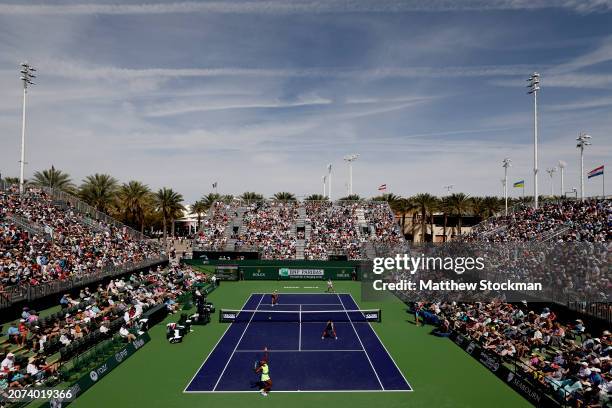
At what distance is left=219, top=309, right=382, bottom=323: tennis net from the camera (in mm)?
30203

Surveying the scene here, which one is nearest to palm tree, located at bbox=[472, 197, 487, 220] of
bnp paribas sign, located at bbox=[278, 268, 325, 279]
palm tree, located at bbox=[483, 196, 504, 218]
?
palm tree, located at bbox=[483, 196, 504, 218]

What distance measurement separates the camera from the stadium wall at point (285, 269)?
51688mm

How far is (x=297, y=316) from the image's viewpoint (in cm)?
3183

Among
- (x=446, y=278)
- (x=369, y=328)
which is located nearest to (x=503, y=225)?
(x=446, y=278)

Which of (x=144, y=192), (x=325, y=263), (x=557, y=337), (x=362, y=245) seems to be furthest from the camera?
(x=144, y=192)

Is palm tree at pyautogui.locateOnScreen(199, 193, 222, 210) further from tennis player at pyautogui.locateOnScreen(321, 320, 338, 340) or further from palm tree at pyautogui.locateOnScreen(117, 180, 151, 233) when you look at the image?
tennis player at pyautogui.locateOnScreen(321, 320, 338, 340)

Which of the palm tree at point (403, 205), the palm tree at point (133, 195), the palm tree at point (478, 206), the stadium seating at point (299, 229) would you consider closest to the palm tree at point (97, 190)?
the palm tree at point (133, 195)

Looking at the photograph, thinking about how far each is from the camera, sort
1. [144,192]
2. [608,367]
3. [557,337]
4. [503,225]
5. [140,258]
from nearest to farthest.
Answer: [608,367] → [557,337] → [140,258] → [503,225] → [144,192]

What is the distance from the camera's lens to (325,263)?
2071 inches

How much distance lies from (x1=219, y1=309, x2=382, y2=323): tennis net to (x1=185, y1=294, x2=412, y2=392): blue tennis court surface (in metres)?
0.07

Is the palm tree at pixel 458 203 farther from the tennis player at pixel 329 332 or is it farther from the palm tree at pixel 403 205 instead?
the tennis player at pixel 329 332

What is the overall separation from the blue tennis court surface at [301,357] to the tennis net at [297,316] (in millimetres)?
68

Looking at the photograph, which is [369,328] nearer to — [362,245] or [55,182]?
[362,245]

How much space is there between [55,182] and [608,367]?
63325 mm
